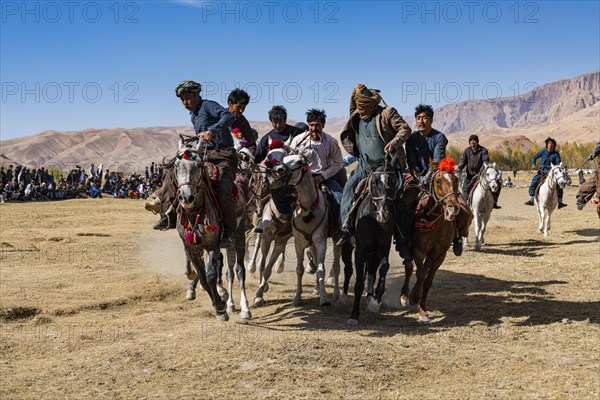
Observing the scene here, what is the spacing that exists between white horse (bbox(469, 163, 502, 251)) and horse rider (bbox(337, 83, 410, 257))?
8.02 m

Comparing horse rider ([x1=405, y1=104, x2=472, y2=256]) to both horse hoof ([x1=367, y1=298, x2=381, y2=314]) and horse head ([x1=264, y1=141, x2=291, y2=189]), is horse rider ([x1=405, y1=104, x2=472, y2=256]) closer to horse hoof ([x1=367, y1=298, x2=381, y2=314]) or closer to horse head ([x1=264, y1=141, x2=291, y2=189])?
horse hoof ([x1=367, y1=298, x2=381, y2=314])

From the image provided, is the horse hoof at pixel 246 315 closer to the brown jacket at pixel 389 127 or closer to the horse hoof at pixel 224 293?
the horse hoof at pixel 224 293

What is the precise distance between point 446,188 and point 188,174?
3.43 metres

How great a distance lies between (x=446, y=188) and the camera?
870cm

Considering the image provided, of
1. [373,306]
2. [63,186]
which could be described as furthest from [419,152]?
[63,186]

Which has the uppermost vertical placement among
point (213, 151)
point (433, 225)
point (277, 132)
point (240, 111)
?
point (240, 111)

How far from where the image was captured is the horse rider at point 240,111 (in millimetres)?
10757

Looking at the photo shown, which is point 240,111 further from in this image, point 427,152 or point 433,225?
point 433,225

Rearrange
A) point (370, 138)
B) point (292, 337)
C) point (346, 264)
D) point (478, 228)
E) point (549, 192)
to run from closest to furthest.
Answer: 1. point (292, 337)
2. point (370, 138)
3. point (346, 264)
4. point (478, 228)
5. point (549, 192)

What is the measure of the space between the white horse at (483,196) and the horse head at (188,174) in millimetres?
9959

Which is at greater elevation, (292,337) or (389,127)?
(389,127)

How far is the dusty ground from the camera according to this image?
6.46 meters

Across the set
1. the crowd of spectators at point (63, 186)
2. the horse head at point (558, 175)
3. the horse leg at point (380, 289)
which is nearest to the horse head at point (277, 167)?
the horse leg at point (380, 289)

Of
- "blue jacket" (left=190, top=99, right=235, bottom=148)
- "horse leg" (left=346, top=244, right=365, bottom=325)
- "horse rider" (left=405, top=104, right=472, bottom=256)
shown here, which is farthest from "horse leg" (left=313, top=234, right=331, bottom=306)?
"blue jacket" (left=190, top=99, right=235, bottom=148)
